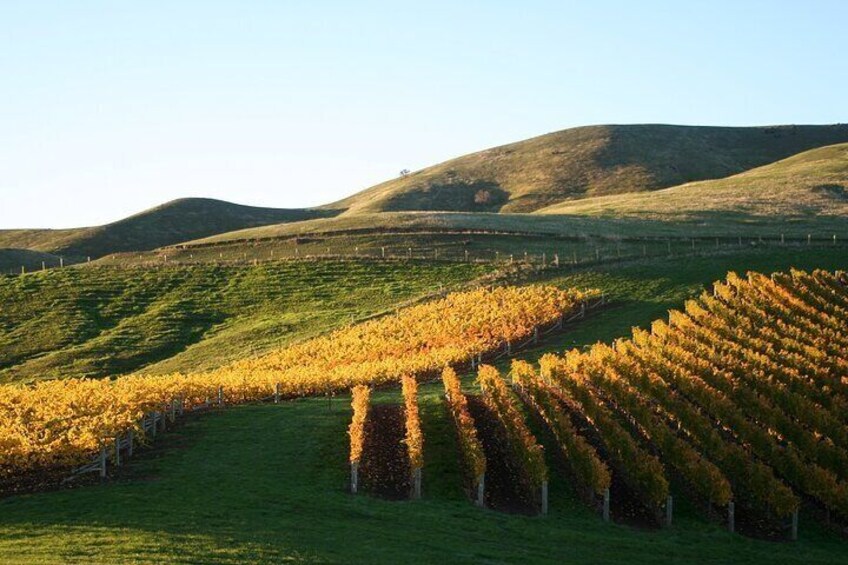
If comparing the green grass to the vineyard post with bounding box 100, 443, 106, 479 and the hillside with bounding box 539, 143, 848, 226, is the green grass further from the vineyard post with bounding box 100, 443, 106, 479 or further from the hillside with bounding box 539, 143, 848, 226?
the hillside with bounding box 539, 143, 848, 226

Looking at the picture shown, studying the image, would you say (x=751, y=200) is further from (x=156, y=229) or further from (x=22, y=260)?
(x=156, y=229)

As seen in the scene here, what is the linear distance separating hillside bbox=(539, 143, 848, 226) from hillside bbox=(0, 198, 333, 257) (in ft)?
220

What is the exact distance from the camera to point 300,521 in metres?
27.8

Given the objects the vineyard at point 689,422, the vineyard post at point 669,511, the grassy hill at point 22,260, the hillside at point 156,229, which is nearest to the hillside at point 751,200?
the vineyard at point 689,422

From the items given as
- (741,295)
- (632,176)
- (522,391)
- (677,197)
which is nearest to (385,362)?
(522,391)

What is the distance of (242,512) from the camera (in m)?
28.2

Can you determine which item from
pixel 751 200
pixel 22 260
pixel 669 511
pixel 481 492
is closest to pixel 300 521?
pixel 481 492

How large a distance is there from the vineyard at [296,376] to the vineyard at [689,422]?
4287 millimetres

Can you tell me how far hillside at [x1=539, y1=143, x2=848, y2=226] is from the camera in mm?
108875

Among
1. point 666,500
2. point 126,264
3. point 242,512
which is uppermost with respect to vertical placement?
point 126,264

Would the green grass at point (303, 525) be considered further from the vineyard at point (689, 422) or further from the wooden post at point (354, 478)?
the vineyard at point (689, 422)

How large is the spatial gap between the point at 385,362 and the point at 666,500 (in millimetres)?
27906

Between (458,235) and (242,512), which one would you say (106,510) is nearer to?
(242,512)

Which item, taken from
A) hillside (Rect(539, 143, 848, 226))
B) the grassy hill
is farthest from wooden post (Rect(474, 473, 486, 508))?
the grassy hill
